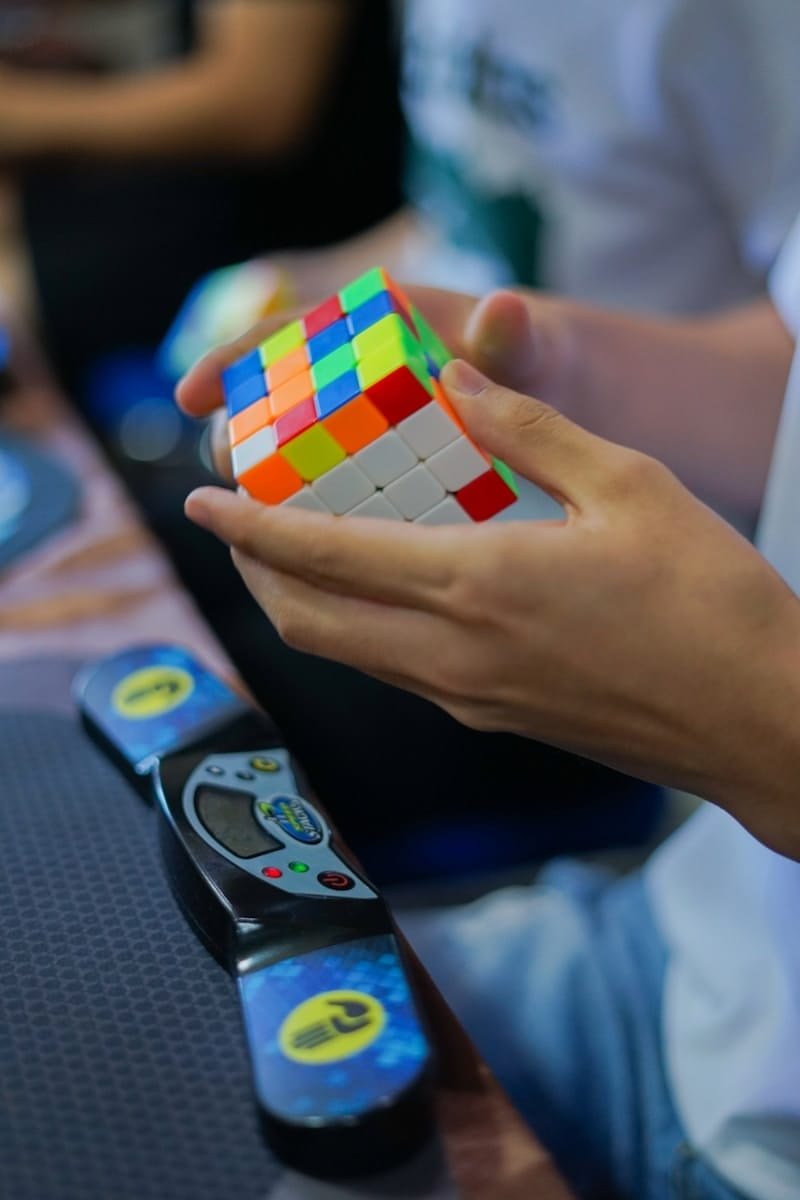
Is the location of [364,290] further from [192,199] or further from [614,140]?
[192,199]

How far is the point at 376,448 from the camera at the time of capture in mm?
389

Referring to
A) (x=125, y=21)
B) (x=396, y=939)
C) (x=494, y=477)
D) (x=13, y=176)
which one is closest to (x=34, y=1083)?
(x=396, y=939)

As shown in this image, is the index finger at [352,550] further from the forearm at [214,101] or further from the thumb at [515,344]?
the forearm at [214,101]

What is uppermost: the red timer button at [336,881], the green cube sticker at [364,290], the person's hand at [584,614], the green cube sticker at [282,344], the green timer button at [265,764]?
the green cube sticker at [364,290]

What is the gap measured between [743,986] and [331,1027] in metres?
0.26

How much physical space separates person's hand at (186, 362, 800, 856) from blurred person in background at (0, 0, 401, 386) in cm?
Result: 113

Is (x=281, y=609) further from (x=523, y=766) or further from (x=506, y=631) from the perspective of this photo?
(x=523, y=766)

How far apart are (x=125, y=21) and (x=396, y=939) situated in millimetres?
1847

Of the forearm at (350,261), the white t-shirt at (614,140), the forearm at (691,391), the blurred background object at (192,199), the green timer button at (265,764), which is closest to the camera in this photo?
the green timer button at (265,764)

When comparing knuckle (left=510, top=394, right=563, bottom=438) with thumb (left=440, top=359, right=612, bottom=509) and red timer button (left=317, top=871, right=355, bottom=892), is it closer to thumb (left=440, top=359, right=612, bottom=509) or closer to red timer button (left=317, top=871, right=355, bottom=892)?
thumb (left=440, top=359, right=612, bottom=509)

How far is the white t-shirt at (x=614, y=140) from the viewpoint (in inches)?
28.7

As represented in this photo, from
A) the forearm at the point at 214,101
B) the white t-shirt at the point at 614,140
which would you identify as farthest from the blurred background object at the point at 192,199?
the white t-shirt at the point at 614,140

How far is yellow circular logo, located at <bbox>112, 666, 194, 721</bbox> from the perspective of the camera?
484mm

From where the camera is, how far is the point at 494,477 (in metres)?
0.39
